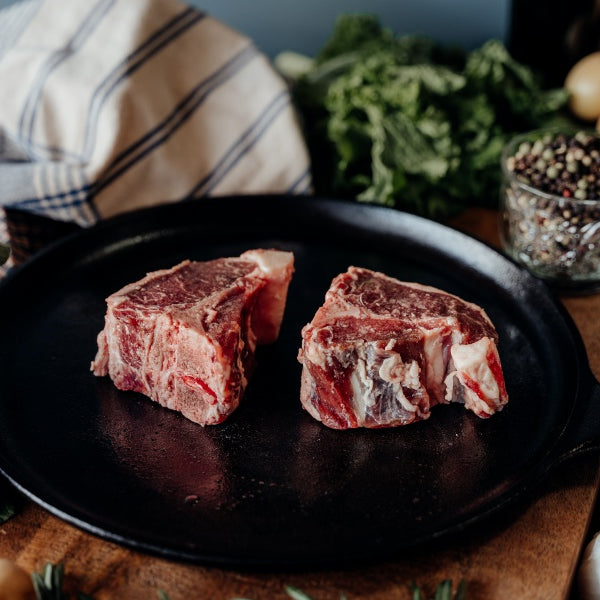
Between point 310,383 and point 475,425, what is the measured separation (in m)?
0.62

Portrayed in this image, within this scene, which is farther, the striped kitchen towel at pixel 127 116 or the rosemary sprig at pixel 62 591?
the striped kitchen towel at pixel 127 116

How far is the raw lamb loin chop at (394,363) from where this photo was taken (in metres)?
2.69

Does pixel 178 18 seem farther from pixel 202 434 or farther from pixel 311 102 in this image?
pixel 202 434

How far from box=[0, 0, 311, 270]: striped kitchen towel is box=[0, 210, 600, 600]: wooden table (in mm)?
1787

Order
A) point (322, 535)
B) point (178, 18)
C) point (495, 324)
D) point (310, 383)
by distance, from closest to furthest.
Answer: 1. point (322, 535)
2. point (310, 383)
3. point (495, 324)
4. point (178, 18)

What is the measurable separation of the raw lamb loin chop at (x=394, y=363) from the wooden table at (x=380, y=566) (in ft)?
1.50

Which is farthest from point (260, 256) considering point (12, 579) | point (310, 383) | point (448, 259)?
point (12, 579)

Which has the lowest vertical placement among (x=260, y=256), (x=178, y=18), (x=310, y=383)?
(x=310, y=383)

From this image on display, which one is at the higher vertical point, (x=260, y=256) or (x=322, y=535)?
(x=260, y=256)

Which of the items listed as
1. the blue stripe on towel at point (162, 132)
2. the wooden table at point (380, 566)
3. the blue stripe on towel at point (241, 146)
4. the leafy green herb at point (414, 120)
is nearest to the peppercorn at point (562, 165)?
the leafy green herb at point (414, 120)

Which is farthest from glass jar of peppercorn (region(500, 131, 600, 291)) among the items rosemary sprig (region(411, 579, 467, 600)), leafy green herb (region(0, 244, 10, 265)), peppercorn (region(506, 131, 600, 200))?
leafy green herb (region(0, 244, 10, 265))

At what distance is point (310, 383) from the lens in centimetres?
278

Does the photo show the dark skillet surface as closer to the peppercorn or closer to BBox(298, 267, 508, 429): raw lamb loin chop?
BBox(298, 267, 508, 429): raw lamb loin chop

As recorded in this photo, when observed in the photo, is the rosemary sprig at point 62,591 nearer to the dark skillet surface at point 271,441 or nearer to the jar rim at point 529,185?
the dark skillet surface at point 271,441
